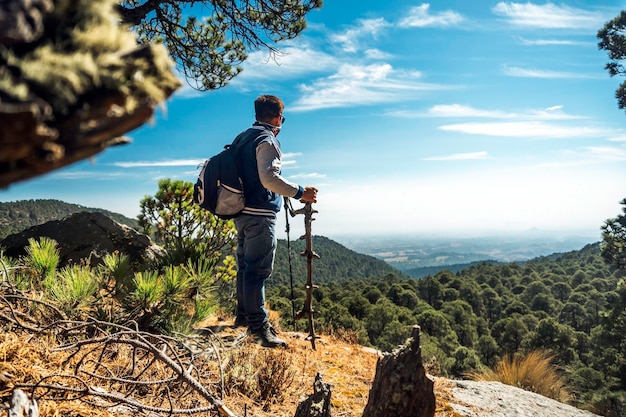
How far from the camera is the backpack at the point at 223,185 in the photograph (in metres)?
4.16

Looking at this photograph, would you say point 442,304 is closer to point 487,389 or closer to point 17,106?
point 487,389

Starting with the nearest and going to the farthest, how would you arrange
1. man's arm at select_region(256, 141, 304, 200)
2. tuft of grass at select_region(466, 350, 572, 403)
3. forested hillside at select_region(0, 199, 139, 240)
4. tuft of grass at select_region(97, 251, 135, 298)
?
tuft of grass at select_region(97, 251, 135, 298) → man's arm at select_region(256, 141, 304, 200) → tuft of grass at select_region(466, 350, 572, 403) → forested hillside at select_region(0, 199, 139, 240)

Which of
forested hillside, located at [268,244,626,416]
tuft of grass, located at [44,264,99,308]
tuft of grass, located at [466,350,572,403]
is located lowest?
forested hillside, located at [268,244,626,416]

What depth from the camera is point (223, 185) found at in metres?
4.17

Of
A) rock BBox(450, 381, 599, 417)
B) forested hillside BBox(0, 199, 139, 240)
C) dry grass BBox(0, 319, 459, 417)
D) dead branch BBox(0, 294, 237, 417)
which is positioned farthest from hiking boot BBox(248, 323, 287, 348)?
forested hillside BBox(0, 199, 139, 240)

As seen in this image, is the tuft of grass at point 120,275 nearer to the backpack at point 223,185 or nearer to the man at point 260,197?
the backpack at point 223,185

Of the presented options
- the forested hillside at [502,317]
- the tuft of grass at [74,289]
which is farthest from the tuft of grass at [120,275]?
the forested hillside at [502,317]

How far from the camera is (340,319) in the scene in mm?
29594

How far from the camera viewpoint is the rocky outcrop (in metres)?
6.14

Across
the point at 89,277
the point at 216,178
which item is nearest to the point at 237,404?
the point at 89,277

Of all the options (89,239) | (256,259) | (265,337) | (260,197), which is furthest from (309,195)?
(89,239)

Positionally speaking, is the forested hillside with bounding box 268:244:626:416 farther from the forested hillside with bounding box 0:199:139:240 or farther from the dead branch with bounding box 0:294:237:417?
the forested hillside with bounding box 0:199:139:240

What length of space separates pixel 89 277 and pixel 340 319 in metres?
27.7

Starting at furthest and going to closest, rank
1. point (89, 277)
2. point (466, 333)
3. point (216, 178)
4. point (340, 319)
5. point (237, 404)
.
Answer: point (466, 333), point (340, 319), point (216, 178), point (89, 277), point (237, 404)
